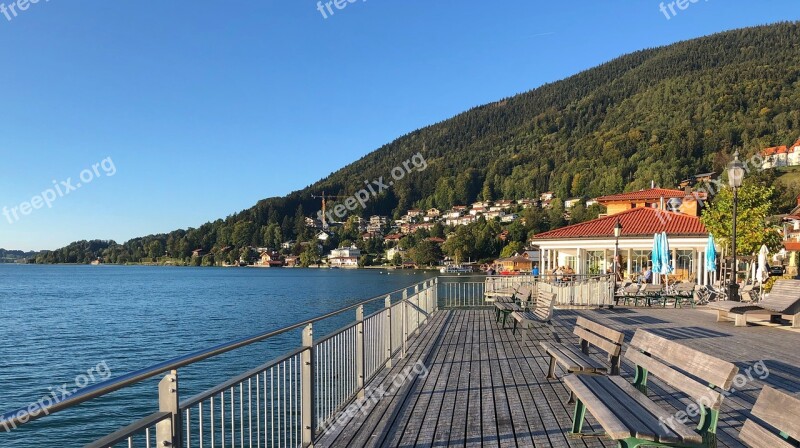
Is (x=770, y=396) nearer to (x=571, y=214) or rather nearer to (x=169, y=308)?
(x=169, y=308)

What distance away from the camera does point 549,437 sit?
4504 mm

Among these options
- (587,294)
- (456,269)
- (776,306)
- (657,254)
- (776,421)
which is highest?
(657,254)

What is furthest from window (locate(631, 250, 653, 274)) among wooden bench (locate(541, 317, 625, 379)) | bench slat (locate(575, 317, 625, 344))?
wooden bench (locate(541, 317, 625, 379))

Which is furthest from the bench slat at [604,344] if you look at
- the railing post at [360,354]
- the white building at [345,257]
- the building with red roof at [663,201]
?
the white building at [345,257]

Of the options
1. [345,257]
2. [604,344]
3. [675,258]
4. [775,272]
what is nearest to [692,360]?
[604,344]

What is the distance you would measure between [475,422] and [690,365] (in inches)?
75.5

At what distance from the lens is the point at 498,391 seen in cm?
604

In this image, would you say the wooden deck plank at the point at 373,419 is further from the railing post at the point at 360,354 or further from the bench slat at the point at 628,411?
the bench slat at the point at 628,411

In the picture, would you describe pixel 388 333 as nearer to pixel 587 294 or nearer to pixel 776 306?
pixel 776 306

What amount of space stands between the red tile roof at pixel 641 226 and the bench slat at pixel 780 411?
2334 centimetres

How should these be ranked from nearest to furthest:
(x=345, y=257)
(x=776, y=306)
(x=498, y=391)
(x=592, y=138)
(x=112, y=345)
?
(x=498, y=391), (x=776, y=306), (x=112, y=345), (x=592, y=138), (x=345, y=257)

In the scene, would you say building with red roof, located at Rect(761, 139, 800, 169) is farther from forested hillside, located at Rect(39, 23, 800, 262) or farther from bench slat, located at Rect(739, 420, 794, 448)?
bench slat, located at Rect(739, 420, 794, 448)

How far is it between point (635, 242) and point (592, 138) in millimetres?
107533

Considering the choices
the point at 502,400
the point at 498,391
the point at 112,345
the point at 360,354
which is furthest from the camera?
the point at 112,345
